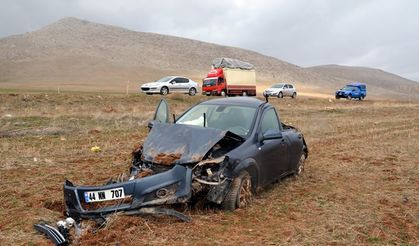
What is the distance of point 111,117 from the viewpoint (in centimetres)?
1902

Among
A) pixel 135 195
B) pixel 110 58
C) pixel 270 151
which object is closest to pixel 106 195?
pixel 135 195

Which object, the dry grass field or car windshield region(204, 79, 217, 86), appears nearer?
the dry grass field

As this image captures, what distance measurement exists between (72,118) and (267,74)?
245 ft

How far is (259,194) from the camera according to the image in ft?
24.2

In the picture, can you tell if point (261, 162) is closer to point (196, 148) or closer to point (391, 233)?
point (196, 148)

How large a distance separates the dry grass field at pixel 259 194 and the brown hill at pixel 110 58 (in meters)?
40.7

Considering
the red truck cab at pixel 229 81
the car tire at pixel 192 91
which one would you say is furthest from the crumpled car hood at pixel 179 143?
the red truck cab at pixel 229 81

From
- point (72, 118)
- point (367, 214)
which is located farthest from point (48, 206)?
point (72, 118)

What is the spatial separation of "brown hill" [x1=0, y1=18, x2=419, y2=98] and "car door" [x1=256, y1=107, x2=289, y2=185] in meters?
46.4

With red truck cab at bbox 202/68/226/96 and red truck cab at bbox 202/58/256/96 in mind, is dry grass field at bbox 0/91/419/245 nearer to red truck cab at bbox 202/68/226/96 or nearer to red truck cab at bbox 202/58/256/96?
red truck cab at bbox 202/68/226/96

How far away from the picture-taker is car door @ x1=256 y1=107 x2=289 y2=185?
7.07m

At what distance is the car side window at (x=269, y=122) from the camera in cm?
749

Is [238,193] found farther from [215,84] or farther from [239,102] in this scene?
[215,84]

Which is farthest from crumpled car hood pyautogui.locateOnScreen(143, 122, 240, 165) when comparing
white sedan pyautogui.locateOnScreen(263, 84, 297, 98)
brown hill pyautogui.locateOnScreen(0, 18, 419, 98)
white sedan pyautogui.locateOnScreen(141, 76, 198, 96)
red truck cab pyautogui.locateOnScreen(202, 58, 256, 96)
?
brown hill pyautogui.locateOnScreen(0, 18, 419, 98)
